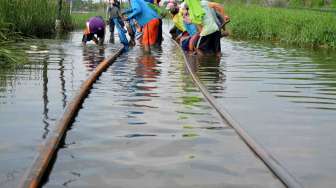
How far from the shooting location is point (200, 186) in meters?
3.75

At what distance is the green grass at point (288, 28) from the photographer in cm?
1762

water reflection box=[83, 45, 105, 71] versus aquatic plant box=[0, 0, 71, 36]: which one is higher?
aquatic plant box=[0, 0, 71, 36]

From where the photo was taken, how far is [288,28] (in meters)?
19.4

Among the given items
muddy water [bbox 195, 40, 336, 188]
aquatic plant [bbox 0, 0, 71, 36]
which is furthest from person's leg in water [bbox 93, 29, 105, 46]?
muddy water [bbox 195, 40, 336, 188]

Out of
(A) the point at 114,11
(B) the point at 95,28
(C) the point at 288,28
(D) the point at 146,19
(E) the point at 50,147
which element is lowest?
(E) the point at 50,147

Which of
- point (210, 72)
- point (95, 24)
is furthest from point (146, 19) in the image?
point (210, 72)

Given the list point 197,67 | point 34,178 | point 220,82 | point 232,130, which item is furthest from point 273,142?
point 197,67

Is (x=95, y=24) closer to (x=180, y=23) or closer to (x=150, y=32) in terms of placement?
(x=150, y=32)

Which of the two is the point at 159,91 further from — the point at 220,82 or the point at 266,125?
the point at 266,125

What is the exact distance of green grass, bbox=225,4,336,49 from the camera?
1762 cm

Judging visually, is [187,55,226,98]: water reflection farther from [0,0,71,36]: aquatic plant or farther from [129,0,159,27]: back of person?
[0,0,71,36]: aquatic plant

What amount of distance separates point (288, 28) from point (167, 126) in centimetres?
1467

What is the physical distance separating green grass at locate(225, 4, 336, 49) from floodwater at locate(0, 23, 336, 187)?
7.49 meters

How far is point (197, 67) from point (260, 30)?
37.3 ft
